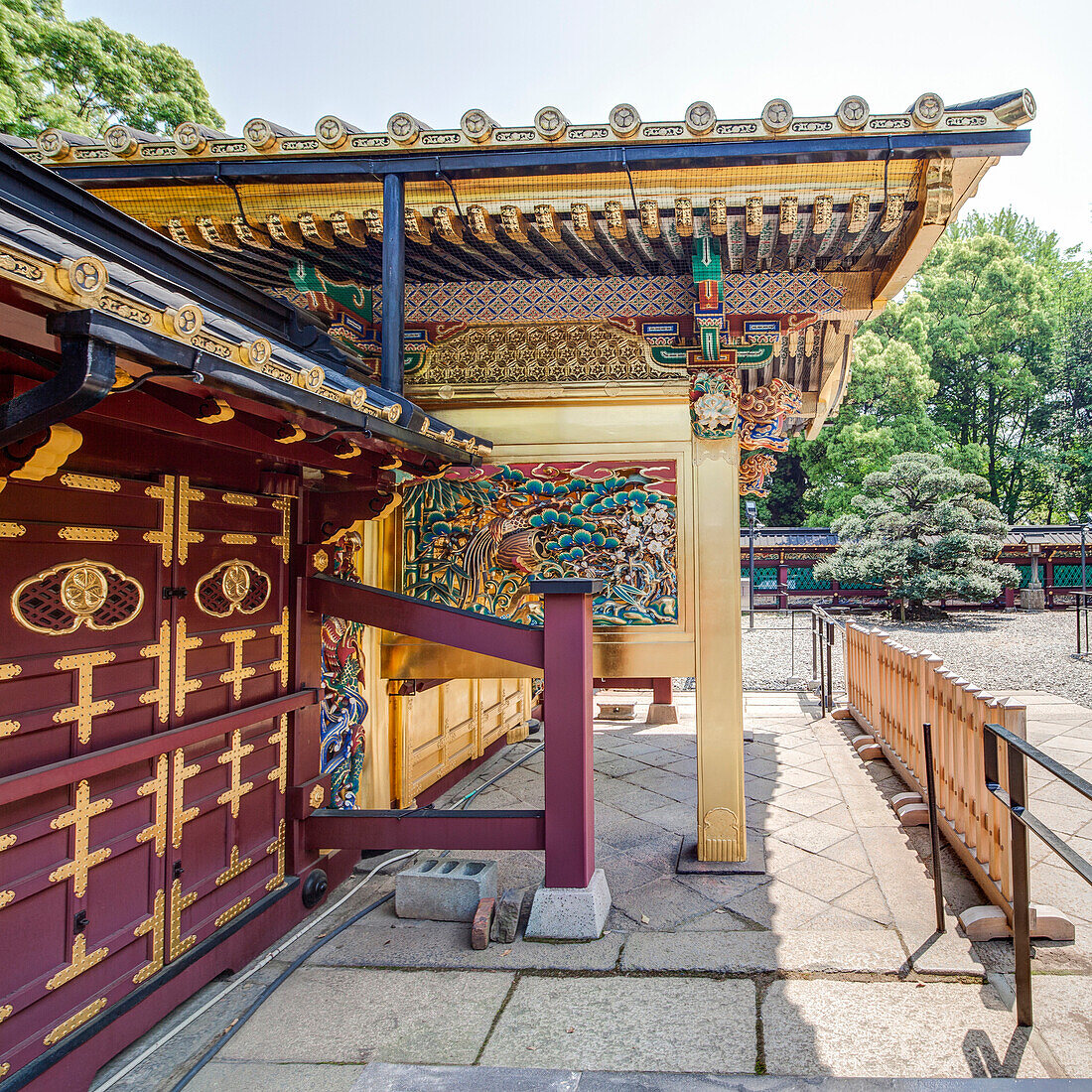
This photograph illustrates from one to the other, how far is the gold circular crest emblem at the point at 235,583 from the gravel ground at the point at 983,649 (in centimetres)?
911

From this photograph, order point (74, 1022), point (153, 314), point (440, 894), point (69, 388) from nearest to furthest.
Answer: point (69, 388)
point (153, 314)
point (74, 1022)
point (440, 894)

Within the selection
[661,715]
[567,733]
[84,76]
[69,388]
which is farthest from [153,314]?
[84,76]

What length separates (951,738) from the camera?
170 inches

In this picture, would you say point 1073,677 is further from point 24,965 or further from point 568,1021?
point 24,965

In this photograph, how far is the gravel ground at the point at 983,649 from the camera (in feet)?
37.0

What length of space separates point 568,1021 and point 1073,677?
11722 millimetres

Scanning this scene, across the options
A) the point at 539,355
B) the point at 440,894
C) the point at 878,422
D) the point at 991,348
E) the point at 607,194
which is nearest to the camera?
the point at 440,894

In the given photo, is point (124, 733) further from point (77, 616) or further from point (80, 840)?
point (77, 616)

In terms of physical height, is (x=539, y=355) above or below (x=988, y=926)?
above

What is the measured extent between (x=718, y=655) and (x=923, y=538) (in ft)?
66.3

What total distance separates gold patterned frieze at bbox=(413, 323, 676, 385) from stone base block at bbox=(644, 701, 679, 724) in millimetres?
5219

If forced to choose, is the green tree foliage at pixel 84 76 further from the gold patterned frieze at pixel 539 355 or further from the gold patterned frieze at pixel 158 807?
the gold patterned frieze at pixel 158 807

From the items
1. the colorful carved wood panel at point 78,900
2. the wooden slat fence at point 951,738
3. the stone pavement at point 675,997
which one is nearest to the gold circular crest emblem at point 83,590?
the colorful carved wood panel at point 78,900

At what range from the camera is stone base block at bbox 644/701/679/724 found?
8.68m
